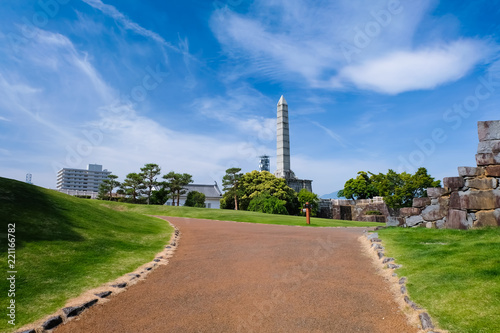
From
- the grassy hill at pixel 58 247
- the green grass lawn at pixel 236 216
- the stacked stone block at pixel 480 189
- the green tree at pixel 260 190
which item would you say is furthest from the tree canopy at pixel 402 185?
the grassy hill at pixel 58 247

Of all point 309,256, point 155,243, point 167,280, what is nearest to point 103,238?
point 155,243

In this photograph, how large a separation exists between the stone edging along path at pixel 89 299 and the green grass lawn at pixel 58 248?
8.1 inches

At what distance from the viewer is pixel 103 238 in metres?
12.1

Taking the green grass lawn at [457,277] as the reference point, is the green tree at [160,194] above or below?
above

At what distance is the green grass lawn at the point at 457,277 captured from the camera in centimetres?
543

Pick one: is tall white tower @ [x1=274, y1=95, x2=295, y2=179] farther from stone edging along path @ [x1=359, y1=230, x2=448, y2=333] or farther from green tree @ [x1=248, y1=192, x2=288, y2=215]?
stone edging along path @ [x1=359, y1=230, x2=448, y2=333]

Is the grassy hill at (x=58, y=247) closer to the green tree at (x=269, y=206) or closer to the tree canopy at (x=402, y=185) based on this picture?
the green tree at (x=269, y=206)

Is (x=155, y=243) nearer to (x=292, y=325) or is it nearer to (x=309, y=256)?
(x=309, y=256)

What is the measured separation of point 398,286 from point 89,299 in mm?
6835

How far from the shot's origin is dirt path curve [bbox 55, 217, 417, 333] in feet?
19.2

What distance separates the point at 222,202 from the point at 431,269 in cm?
4507

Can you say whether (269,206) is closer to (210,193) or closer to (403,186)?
(403,186)

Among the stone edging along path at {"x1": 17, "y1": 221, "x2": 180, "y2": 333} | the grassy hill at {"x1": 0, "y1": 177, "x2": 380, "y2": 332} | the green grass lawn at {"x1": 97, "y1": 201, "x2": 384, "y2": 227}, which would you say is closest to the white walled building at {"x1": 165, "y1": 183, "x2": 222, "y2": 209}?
the green grass lawn at {"x1": 97, "y1": 201, "x2": 384, "y2": 227}

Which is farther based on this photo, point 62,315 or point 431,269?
point 431,269
